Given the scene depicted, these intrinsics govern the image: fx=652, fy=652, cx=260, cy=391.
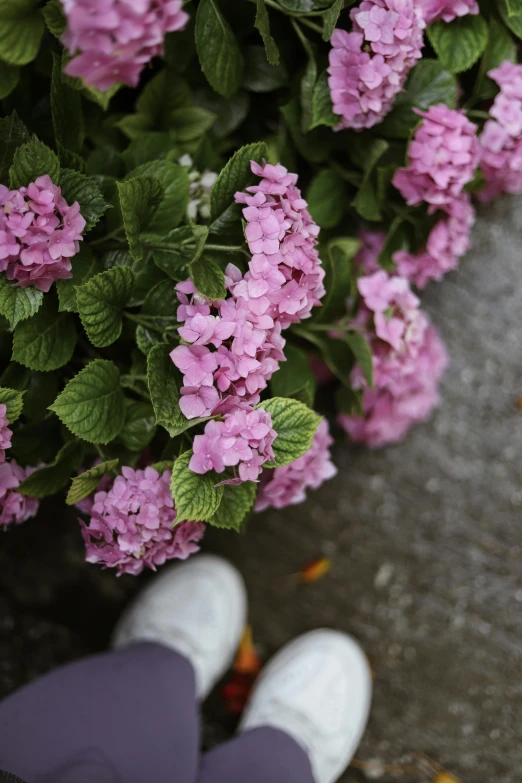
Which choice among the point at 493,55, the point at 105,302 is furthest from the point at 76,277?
the point at 493,55

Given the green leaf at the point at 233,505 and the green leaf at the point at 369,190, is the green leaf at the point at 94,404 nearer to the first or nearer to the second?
the green leaf at the point at 233,505

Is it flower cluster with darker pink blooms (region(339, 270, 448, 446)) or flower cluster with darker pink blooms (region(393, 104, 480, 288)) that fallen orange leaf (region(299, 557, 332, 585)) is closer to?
flower cluster with darker pink blooms (region(339, 270, 448, 446))

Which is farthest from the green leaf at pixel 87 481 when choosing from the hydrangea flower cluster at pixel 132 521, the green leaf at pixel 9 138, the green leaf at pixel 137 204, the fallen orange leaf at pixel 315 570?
the fallen orange leaf at pixel 315 570

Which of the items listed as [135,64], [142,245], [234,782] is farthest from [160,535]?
[234,782]

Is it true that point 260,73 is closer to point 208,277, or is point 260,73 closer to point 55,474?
point 208,277

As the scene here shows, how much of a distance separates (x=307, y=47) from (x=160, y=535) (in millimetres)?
598

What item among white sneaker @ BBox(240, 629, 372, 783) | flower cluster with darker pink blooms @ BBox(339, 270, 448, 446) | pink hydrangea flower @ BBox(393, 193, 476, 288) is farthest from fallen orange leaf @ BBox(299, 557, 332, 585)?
pink hydrangea flower @ BBox(393, 193, 476, 288)

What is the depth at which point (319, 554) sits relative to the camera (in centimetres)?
130

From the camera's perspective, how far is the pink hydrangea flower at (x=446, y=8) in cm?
76

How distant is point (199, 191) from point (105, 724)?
780 mm

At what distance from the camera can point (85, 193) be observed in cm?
69

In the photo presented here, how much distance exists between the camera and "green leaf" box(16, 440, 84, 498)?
2.47ft

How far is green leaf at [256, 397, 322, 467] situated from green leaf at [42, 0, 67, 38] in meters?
0.41

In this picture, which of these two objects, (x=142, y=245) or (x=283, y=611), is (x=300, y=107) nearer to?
(x=142, y=245)
